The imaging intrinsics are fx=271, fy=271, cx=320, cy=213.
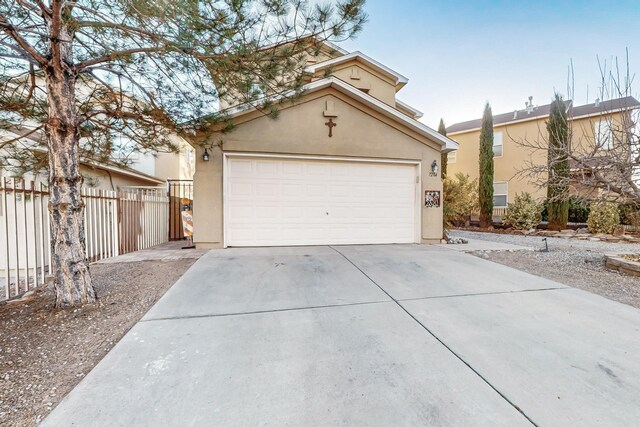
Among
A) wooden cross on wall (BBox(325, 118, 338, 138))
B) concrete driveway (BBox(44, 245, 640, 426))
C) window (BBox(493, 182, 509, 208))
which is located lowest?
concrete driveway (BBox(44, 245, 640, 426))

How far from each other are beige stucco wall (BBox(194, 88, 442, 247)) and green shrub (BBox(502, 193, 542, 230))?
281 inches

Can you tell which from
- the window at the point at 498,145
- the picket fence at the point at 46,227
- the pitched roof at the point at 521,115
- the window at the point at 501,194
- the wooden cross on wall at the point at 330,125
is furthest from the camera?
the window at the point at 498,145

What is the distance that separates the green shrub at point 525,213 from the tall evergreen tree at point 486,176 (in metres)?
1.34

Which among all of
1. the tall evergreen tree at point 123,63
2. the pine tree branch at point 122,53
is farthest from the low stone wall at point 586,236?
the pine tree branch at point 122,53

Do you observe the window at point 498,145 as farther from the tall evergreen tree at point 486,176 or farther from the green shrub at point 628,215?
the green shrub at point 628,215

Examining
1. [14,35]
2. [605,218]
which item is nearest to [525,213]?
[605,218]

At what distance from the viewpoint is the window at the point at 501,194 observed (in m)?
17.0

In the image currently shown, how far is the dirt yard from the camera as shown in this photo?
181 cm

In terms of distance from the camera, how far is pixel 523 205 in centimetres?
1232

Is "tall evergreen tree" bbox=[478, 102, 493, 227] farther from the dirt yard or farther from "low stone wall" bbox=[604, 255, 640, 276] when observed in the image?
the dirt yard

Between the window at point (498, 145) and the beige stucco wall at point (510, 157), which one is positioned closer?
the beige stucco wall at point (510, 157)

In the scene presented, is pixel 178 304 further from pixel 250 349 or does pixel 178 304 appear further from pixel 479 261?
pixel 479 261

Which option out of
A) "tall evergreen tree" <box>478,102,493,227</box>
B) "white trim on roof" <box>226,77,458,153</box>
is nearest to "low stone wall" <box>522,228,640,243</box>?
"tall evergreen tree" <box>478,102,493,227</box>

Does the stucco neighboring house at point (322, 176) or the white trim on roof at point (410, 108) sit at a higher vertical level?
the white trim on roof at point (410, 108)
